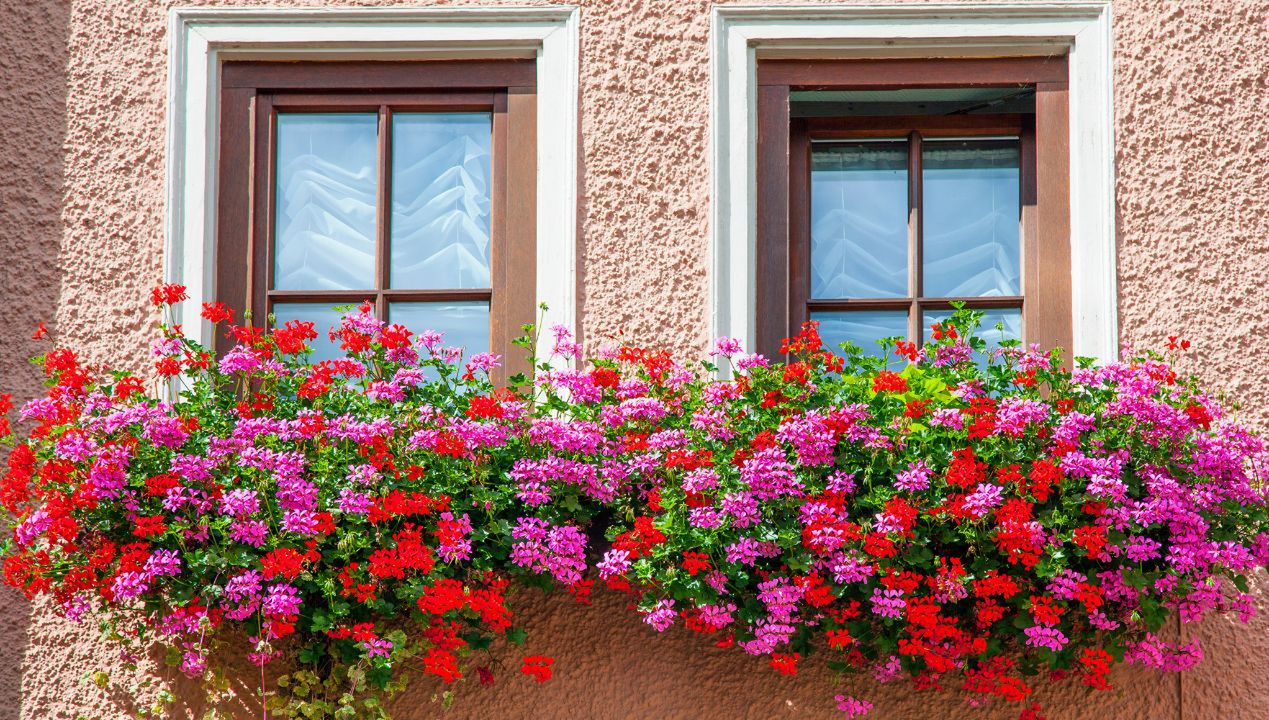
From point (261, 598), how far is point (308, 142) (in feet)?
5.58

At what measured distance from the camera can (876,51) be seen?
16.8ft

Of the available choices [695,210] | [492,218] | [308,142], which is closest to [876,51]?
[695,210]

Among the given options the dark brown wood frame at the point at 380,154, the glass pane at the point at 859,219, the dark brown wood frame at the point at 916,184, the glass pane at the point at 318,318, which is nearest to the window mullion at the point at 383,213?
the dark brown wood frame at the point at 380,154

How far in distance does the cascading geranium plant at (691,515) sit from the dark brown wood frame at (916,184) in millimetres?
598

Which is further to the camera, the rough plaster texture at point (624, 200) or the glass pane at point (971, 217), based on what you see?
the glass pane at point (971, 217)

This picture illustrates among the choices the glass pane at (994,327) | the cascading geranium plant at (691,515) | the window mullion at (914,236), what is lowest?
the cascading geranium plant at (691,515)

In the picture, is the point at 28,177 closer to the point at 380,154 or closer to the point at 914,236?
the point at 380,154

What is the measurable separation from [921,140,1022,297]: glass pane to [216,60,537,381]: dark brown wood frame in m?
1.30

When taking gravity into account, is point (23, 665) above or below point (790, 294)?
below

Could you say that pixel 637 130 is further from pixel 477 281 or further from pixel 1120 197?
pixel 1120 197

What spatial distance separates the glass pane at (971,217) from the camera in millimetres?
5191

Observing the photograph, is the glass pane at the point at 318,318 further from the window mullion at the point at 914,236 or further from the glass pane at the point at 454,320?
the window mullion at the point at 914,236

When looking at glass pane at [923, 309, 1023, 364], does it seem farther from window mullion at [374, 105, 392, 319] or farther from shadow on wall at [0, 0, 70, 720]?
shadow on wall at [0, 0, 70, 720]

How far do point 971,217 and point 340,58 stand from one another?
2085 mm
